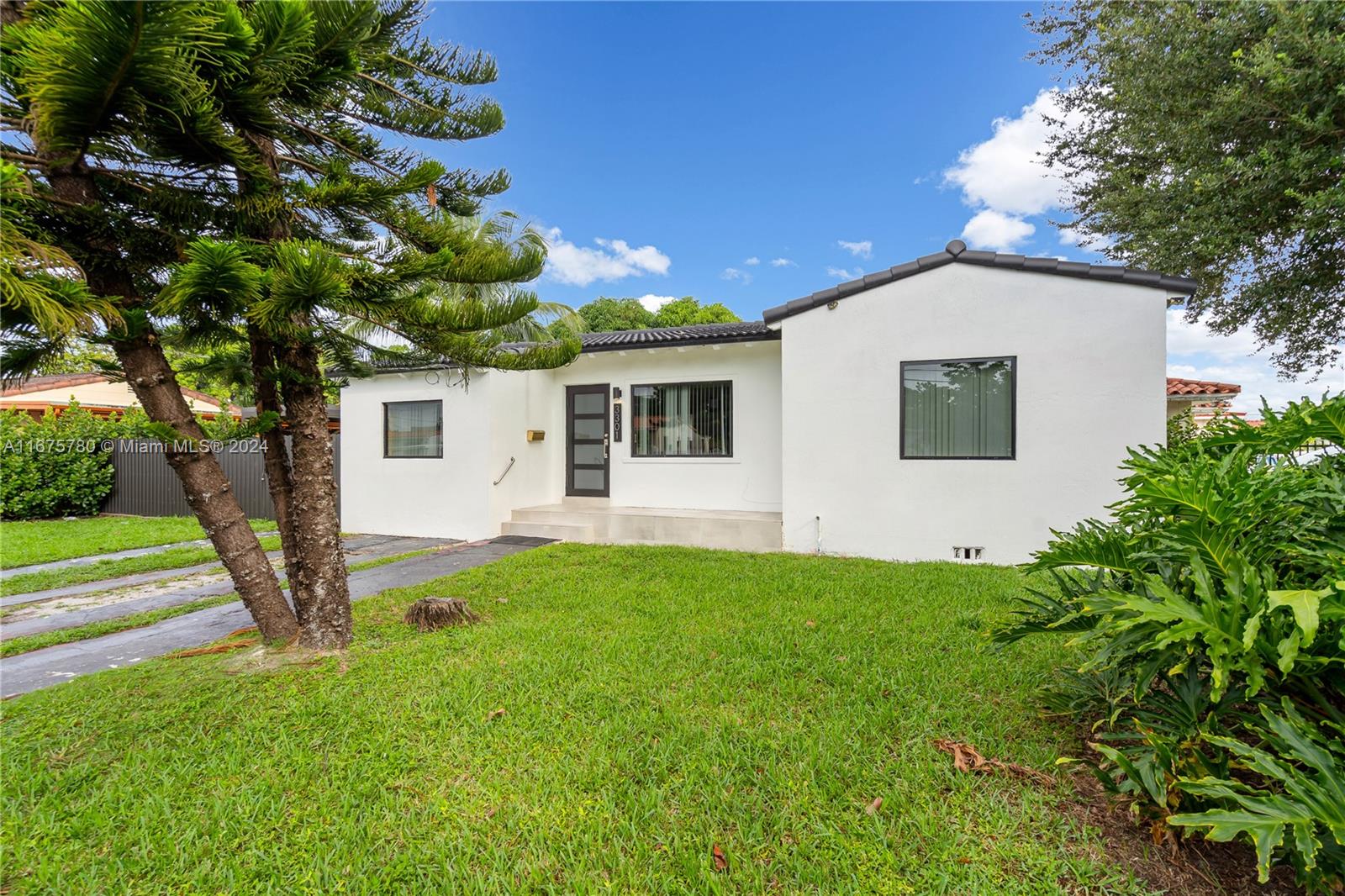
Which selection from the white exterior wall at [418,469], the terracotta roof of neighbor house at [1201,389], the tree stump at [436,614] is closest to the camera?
the tree stump at [436,614]

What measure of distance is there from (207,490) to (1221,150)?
1149 cm

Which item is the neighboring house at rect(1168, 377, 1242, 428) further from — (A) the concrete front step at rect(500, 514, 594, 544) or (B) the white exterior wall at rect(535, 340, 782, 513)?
(A) the concrete front step at rect(500, 514, 594, 544)

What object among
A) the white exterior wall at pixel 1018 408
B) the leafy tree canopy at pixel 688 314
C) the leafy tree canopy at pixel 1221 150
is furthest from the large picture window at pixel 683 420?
the leafy tree canopy at pixel 688 314

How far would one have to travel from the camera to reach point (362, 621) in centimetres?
457

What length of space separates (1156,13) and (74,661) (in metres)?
13.7

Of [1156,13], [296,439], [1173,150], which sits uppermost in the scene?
[1156,13]

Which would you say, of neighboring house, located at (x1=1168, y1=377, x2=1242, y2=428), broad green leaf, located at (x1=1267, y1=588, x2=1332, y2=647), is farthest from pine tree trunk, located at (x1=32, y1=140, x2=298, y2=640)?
neighboring house, located at (x1=1168, y1=377, x2=1242, y2=428)

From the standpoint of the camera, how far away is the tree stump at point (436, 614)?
4.43 meters

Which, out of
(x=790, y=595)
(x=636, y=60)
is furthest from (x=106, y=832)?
→ (x=636, y=60)

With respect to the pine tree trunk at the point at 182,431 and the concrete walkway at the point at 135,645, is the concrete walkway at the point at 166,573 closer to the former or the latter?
the concrete walkway at the point at 135,645

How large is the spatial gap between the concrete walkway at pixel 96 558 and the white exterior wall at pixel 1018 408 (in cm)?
881

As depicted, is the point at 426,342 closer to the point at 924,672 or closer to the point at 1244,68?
the point at 924,672

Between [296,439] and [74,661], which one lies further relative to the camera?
[74,661]

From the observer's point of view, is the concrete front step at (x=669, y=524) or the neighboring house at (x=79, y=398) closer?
the concrete front step at (x=669, y=524)
